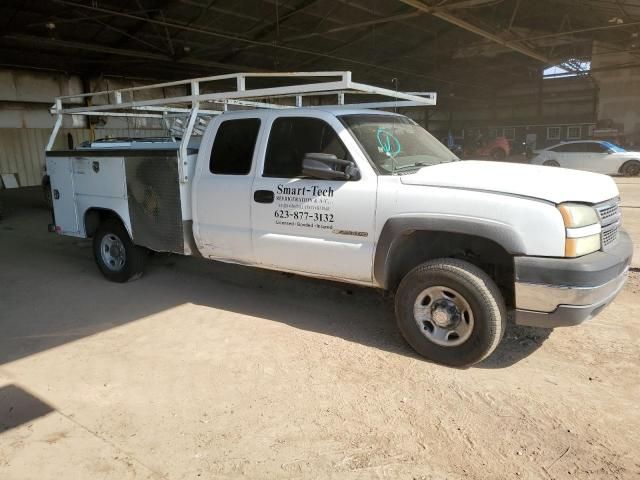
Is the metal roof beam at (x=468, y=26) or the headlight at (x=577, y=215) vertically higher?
the metal roof beam at (x=468, y=26)

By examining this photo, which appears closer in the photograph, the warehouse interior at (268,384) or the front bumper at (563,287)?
the warehouse interior at (268,384)

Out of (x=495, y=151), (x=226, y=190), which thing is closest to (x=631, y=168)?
(x=495, y=151)

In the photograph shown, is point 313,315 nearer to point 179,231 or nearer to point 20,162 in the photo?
point 179,231

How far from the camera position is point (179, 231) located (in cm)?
523

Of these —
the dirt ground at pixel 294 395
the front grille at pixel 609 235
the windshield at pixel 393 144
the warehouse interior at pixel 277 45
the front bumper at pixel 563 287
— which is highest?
the warehouse interior at pixel 277 45

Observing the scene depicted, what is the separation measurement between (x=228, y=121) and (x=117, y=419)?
9.65 feet

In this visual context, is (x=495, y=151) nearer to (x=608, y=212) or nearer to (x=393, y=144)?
(x=393, y=144)

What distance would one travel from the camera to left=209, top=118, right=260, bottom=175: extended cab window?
15.5 feet

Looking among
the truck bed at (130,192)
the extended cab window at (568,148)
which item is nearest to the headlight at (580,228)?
the truck bed at (130,192)

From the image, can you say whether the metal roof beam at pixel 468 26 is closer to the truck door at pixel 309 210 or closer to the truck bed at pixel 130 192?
the truck bed at pixel 130 192

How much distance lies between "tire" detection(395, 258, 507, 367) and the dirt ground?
0.18 m

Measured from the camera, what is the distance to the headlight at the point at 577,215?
10.8 feet

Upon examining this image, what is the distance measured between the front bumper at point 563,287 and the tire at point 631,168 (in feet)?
51.8

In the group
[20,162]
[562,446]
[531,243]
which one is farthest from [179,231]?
[20,162]
